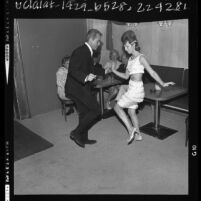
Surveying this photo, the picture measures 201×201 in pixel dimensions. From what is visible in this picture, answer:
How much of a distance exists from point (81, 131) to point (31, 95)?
2.09 m

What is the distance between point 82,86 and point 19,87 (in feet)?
6.88

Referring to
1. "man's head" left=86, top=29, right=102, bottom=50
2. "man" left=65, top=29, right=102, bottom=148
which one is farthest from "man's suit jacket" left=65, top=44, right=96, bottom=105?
"man's head" left=86, top=29, right=102, bottom=50

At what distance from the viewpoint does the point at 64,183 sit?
356 cm

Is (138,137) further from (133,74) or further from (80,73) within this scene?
(80,73)

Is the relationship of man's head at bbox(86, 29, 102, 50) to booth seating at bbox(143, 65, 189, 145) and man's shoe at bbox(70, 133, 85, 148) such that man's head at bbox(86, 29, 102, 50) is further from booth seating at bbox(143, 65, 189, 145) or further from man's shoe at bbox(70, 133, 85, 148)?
booth seating at bbox(143, 65, 189, 145)

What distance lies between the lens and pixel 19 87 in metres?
5.74

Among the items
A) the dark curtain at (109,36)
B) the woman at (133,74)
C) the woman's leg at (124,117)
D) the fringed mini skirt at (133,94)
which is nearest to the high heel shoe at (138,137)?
the woman at (133,74)

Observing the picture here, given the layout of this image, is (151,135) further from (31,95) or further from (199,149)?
(31,95)

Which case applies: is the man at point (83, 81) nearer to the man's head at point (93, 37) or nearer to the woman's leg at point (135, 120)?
the man's head at point (93, 37)

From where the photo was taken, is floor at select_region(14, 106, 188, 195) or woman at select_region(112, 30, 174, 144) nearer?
floor at select_region(14, 106, 188, 195)

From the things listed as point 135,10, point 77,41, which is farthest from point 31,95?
point 135,10

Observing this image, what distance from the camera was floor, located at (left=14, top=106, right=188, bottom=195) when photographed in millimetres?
3436

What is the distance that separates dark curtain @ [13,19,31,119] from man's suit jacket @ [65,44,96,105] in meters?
1.82

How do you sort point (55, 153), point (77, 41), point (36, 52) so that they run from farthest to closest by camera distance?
1. point (77, 41)
2. point (36, 52)
3. point (55, 153)
